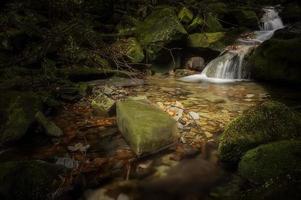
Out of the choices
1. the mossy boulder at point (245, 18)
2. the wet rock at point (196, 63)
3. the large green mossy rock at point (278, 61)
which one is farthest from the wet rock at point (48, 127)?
the mossy boulder at point (245, 18)

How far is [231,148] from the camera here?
3.80 meters

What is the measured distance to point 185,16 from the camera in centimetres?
1134

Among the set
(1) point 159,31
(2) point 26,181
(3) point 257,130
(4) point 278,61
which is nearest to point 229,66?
(4) point 278,61

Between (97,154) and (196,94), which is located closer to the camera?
(97,154)

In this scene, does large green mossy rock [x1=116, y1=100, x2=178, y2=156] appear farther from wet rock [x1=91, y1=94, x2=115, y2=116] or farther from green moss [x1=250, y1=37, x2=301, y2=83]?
green moss [x1=250, y1=37, x2=301, y2=83]

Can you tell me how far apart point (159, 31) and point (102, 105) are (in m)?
4.99

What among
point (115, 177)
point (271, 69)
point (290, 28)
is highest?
point (290, 28)

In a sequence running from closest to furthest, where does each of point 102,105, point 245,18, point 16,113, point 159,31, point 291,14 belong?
point 16,113 < point 102,105 < point 159,31 < point 245,18 < point 291,14

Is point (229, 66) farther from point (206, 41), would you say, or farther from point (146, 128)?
point (146, 128)

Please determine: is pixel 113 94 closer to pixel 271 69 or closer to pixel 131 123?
pixel 131 123

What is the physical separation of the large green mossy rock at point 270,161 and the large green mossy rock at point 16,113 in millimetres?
3222

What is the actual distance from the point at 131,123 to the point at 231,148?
4.73ft

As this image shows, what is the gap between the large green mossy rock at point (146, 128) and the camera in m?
4.06

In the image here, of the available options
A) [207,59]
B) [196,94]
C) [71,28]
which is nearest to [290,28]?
[207,59]
